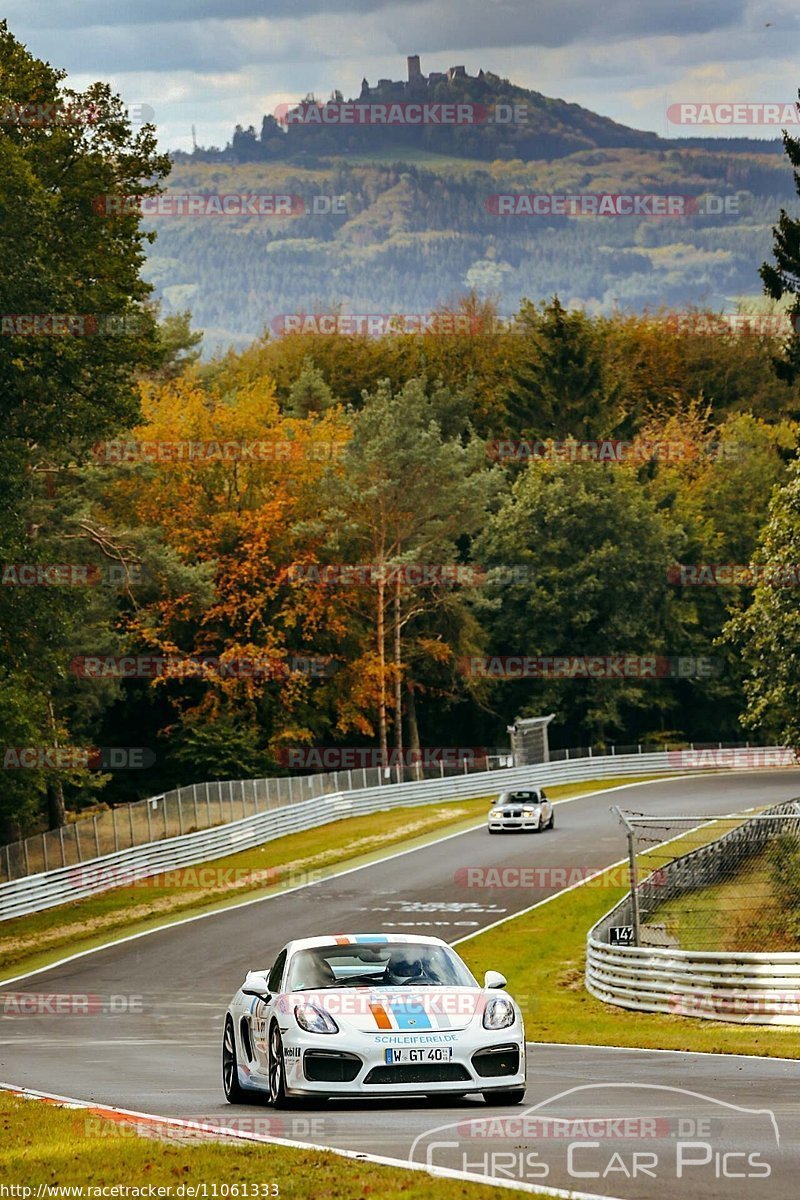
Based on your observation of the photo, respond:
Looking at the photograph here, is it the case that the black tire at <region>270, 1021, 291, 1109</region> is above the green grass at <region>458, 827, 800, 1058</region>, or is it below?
above

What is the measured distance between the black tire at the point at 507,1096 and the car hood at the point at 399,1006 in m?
0.55

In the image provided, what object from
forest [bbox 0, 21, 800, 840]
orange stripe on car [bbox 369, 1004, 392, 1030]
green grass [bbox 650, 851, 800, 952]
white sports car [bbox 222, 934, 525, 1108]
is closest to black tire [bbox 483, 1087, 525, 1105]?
white sports car [bbox 222, 934, 525, 1108]

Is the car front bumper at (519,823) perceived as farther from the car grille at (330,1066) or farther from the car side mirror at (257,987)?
the car grille at (330,1066)

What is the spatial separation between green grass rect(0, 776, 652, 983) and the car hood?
24737 millimetres

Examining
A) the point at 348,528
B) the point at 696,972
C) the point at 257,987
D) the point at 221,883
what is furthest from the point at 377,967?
the point at 348,528

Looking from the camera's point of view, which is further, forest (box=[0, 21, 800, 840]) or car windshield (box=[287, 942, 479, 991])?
forest (box=[0, 21, 800, 840])

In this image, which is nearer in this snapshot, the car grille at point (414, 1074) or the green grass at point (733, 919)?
the car grille at point (414, 1074)

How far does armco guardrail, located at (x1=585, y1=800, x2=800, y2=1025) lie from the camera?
22.5m

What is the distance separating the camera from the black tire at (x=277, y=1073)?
491 inches

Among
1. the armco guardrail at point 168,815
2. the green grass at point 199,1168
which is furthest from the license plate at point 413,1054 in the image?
the armco guardrail at point 168,815

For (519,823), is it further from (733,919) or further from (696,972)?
(696,972)

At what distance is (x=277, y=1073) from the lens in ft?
41.2

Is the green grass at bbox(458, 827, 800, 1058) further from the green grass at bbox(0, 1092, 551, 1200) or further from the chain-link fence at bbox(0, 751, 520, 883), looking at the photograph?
the chain-link fence at bbox(0, 751, 520, 883)

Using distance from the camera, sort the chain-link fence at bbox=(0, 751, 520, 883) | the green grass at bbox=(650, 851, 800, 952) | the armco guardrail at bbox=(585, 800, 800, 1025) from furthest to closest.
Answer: the chain-link fence at bbox=(0, 751, 520, 883), the green grass at bbox=(650, 851, 800, 952), the armco guardrail at bbox=(585, 800, 800, 1025)
